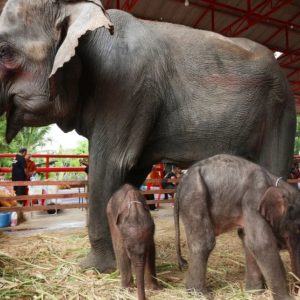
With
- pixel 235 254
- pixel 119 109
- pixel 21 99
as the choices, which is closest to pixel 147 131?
pixel 119 109

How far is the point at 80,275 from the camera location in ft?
7.51

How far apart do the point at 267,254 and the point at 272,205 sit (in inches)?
9.0

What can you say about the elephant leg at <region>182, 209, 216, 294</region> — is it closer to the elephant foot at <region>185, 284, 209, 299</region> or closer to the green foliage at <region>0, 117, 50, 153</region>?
the elephant foot at <region>185, 284, 209, 299</region>

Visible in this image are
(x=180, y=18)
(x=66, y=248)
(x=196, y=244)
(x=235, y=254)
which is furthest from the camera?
(x=180, y=18)

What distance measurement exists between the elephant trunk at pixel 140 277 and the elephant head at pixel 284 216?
0.62 metres

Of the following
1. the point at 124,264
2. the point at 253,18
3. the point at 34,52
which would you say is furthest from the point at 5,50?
the point at 253,18

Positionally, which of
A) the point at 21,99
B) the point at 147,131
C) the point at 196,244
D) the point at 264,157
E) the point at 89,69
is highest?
the point at 89,69

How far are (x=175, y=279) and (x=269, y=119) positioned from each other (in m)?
1.15

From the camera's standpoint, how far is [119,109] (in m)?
2.23

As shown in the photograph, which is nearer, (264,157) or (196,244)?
(196,244)

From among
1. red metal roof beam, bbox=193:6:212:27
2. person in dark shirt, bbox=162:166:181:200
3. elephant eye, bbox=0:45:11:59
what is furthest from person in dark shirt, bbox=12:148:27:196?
red metal roof beam, bbox=193:6:212:27

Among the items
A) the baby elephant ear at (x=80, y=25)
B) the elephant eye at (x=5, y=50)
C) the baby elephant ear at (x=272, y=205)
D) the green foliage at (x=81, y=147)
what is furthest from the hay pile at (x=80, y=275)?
the green foliage at (x=81, y=147)

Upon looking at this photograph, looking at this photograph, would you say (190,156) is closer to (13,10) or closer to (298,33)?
(13,10)

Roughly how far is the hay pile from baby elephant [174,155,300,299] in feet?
0.60
